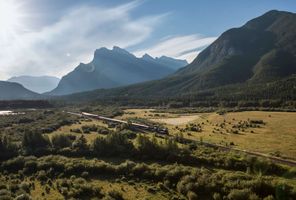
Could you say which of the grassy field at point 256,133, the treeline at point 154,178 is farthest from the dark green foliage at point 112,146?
the grassy field at point 256,133

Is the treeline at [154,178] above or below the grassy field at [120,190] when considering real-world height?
above

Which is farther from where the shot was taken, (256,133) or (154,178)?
(256,133)

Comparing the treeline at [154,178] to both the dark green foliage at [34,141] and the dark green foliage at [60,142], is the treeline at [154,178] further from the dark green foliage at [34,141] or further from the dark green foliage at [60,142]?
the dark green foliage at [60,142]

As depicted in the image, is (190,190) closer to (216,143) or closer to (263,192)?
(263,192)

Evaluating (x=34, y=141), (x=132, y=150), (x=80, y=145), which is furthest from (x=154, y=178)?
(x=34, y=141)

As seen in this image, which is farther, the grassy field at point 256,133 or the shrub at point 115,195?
the grassy field at point 256,133

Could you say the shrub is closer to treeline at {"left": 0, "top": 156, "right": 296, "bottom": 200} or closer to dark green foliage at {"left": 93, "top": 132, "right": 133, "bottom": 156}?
treeline at {"left": 0, "top": 156, "right": 296, "bottom": 200}

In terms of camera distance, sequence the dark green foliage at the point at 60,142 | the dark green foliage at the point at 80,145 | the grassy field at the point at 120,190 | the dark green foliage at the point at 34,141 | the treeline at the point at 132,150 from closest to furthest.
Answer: the grassy field at the point at 120,190 < the treeline at the point at 132,150 < the dark green foliage at the point at 80,145 < the dark green foliage at the point at 34,141 < the dark green foliage at the point at 60,142

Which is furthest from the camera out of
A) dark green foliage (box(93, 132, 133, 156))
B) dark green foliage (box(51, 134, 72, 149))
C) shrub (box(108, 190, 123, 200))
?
dark green foliage (box(51, 134, 72, 149))

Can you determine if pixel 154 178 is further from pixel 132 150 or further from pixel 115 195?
pixel 132 150

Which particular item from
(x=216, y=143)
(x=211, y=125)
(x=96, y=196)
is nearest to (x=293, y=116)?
(x=211, y=125)

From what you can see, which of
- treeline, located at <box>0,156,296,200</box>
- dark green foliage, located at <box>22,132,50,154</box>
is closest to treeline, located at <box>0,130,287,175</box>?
dark green foliage, located at <box>22,132,50,154</box>
